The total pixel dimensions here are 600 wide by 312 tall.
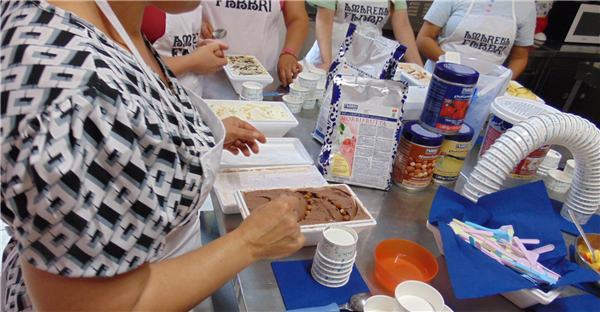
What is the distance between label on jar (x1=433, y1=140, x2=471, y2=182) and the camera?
1.32 meters

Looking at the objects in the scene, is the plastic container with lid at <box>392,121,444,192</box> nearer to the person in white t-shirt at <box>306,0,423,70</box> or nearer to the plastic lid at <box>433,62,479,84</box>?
the plastic lid at <box>433,62,479,84</box>

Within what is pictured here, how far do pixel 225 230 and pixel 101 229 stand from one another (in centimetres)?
50

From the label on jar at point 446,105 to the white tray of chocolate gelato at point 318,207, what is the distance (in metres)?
0.42

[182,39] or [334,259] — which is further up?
[182,39]

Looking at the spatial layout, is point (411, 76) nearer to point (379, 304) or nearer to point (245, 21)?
point (245, 21)

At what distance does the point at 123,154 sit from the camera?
21.9 inches

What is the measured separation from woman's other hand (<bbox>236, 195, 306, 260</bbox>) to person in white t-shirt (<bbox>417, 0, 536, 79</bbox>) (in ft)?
8.48

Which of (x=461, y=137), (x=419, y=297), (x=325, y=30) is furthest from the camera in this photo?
(x=325, y=30)

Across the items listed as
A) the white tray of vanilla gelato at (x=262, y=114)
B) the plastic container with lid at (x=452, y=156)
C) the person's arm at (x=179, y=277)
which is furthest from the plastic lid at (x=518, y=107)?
the person's arm at (x=179, y=277)

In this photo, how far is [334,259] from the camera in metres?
0.88

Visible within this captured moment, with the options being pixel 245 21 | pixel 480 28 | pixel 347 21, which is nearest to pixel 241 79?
pixel 245 21

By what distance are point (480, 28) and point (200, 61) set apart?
2.35 metres

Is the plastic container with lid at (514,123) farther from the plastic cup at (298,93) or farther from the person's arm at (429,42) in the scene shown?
the person's arm at (429,42)

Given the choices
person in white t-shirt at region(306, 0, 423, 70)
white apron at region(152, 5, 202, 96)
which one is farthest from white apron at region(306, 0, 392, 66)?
white apron at region(152, 5, 202, 96)
